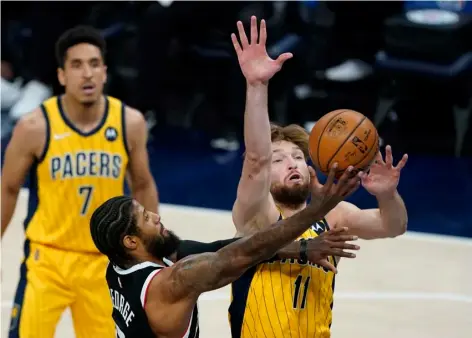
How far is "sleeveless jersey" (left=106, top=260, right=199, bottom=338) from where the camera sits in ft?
14.4

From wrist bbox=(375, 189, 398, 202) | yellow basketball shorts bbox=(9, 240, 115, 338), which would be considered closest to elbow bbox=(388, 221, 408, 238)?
wrist bbox=(375, 189, 398, 202)

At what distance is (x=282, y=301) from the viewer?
4.78 metres

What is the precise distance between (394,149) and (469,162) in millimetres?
896

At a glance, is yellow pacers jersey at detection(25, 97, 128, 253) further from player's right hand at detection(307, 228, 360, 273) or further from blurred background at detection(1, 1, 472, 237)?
blurred background at detection(1, 1, 472, 237)

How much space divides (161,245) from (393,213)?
1108 millimetres

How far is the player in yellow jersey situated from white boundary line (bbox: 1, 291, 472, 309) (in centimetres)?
198

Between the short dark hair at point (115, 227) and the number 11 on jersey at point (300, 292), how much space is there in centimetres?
77

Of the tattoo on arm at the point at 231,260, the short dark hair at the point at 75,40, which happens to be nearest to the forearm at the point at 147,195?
the short dark hair at the point at 75,40

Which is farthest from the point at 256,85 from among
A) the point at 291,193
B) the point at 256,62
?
the point at 291,193

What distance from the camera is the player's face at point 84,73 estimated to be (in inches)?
249

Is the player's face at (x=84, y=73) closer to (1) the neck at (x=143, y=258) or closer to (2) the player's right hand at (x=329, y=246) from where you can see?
(1) the neck at (x=143, y=258)

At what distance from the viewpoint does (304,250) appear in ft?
15.2

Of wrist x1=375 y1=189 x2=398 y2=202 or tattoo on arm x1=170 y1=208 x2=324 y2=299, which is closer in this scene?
tattoo on arm x1=170 y1=208 x2=324 y2=299

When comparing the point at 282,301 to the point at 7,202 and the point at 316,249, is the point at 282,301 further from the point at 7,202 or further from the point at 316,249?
the point at 7,202
